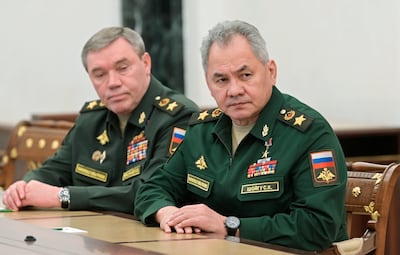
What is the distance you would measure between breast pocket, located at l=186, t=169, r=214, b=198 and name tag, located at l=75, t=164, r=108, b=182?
708 mm

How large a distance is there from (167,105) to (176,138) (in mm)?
213

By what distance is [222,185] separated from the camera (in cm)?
377

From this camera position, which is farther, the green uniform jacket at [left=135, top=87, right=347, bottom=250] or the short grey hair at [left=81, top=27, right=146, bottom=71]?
the short grey hair at [left=81, top=27, right=146, bottom=71]

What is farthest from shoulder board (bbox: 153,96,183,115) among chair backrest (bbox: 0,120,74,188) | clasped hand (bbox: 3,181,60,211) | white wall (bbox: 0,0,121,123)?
white wall (bbox: 0,0,121,123)

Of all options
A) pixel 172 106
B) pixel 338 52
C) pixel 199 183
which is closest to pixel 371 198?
pixel 199 183

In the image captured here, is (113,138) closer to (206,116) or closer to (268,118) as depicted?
(206,116)

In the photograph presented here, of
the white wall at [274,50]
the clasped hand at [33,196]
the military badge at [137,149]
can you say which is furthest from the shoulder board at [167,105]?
the white wall at [274,50]

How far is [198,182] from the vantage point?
3.87 m

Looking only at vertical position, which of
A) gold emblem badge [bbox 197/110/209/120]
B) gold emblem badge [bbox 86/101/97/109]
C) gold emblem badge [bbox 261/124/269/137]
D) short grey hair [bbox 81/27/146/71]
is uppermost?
short grey hair [bbox 81/27/146/71]

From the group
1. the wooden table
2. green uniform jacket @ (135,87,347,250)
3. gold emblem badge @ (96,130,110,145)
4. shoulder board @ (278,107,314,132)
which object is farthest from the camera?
gold emblem badge @ (96,130,110,145)

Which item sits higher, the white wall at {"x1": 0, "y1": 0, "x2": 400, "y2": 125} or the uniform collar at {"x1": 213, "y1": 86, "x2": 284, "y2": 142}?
the uniform collar at {"x1": 213, "y1": 86, "x2": 284, "y2": 142}

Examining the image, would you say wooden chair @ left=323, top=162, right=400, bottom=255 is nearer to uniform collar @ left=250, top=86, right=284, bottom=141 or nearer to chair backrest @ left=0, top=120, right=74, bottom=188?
uniform collar @ left=250, top=86, right=284, bottom=141

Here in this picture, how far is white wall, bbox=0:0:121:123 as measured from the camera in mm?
8742

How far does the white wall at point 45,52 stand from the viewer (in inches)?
344
